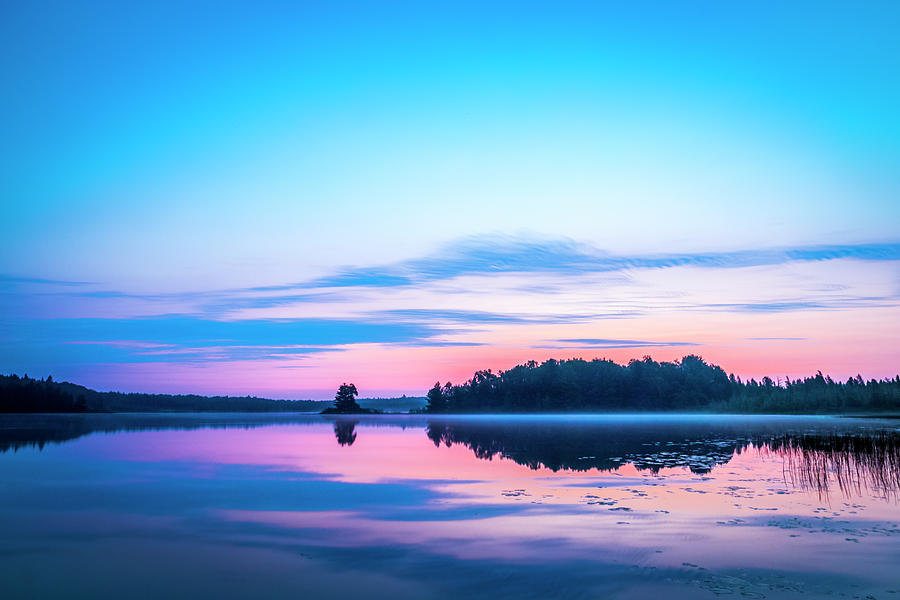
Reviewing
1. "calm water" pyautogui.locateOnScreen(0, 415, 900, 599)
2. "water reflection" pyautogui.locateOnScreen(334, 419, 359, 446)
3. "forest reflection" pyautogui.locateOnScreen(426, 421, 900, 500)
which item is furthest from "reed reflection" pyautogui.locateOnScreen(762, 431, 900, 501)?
"water reflection" pyautogui.locateOnScreen(334, 419, 359, 446)

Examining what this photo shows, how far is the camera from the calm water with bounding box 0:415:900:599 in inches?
459

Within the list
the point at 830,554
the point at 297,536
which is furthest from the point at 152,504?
the point at 830,554

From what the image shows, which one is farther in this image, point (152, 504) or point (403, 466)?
point (403, 466)

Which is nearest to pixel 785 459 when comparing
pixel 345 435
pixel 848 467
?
pixel 848 467

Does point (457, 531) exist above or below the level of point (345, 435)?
above

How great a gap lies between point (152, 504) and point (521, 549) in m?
13.1

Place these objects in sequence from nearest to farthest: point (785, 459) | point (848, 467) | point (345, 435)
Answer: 1. point (848, 467)
2. point (785, 459)
3. point (345, 435)

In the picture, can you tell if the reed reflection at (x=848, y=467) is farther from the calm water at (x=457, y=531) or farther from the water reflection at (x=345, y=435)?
the water reflection at (x=345, y=435)

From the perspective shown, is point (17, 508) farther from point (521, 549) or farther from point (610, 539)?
point (610, 539)

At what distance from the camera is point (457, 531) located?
640 inches

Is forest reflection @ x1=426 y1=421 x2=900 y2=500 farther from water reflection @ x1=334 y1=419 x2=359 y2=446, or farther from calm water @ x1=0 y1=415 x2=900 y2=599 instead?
water reflection @ x1=334 y1=419 x2=359 y2=446

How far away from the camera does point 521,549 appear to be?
14203mm

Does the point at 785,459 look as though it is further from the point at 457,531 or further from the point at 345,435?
the point at 345,435

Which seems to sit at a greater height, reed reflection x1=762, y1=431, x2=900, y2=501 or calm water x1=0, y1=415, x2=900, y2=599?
calm water x1=0, y1=415, x2=900, y2=599
